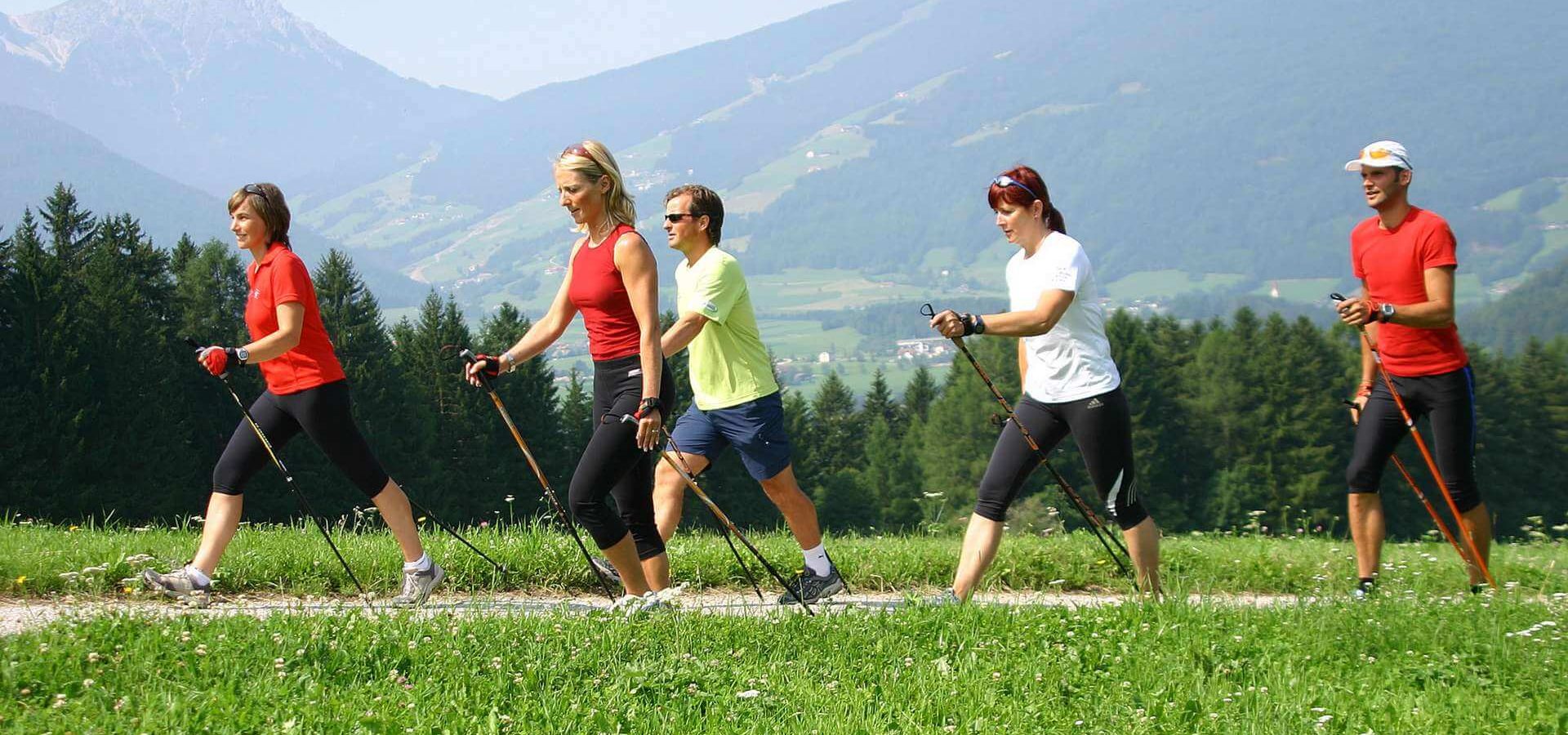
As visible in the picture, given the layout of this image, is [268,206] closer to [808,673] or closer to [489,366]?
[489,366]

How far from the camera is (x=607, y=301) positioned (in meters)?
6.29

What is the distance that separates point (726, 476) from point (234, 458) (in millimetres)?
51645

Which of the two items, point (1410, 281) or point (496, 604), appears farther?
point (1410, 281)

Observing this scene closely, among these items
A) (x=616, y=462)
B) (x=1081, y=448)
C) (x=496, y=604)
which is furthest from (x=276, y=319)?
(x=1081, y=448)

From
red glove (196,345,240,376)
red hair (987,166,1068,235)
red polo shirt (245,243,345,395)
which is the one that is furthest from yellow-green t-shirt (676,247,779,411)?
red glove (196,345,240,376)

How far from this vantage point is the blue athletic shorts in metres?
7.03

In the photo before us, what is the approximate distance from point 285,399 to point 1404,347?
234 inches

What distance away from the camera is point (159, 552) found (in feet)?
24.5

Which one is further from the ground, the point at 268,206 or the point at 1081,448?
the point at 268,206

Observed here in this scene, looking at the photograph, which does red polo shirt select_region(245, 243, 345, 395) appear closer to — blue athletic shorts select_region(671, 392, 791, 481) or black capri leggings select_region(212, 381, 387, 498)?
black capri leggings select_region(212, 381, 387, 498)

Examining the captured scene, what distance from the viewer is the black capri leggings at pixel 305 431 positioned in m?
6.80

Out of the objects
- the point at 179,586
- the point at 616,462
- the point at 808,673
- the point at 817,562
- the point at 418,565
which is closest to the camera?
the point at 808,673

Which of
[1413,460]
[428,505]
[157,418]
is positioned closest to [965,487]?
[1413,460]

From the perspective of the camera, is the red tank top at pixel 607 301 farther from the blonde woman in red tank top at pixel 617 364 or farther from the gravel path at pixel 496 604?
the gravel path at pixel 496 604
